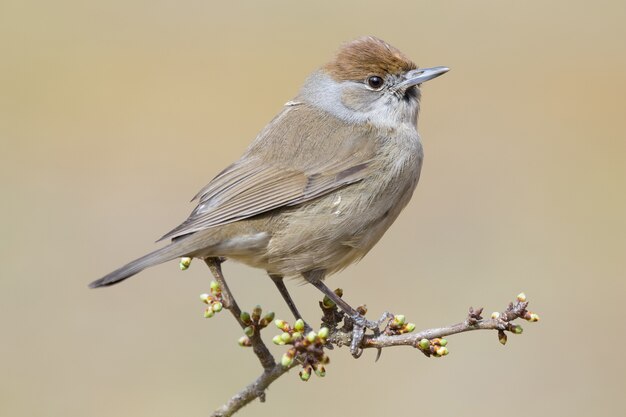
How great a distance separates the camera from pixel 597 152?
45.5 ft

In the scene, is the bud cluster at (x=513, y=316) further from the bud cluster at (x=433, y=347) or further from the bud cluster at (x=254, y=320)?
the bud cluster at (x=254, y=320)

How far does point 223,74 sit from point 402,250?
18.9 feet

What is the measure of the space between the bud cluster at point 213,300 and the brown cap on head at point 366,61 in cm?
213

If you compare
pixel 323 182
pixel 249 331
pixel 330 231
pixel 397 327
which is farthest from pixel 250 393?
pixel 323 182

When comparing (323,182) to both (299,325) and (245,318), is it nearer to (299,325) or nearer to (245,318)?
(245,318)

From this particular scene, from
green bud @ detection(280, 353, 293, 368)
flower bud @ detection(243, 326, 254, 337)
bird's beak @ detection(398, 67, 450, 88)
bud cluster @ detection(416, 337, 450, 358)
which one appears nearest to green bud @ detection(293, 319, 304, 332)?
green bud @ detection(280, 353, 293, 368)

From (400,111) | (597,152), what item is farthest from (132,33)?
(400,111)

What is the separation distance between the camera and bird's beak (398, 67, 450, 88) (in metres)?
5.66

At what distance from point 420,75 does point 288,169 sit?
1025mm

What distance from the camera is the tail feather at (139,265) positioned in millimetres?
4465

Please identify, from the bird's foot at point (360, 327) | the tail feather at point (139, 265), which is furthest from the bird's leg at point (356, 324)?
the tail feather at point (139, 265)

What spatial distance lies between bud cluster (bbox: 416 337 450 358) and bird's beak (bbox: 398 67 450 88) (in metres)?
2.10

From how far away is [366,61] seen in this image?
5.87 m

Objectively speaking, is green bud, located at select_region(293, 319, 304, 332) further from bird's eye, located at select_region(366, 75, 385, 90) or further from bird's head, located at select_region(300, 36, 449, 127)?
bird's eye, located at select_region(366, 75, 385, 90)
